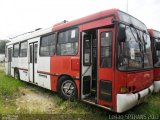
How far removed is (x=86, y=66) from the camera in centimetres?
628

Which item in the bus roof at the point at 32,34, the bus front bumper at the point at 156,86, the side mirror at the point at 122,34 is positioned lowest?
the bus front bumper at the point at 156,86

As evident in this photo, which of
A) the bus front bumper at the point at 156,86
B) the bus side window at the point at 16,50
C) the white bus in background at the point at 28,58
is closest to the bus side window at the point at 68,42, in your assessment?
the white bus in background at the point at 28,58

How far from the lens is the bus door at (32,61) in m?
9.09

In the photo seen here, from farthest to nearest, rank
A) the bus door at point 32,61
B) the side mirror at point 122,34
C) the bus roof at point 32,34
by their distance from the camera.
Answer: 1. the bus door at point 32,61
2. the bus roof at point 32,34
3. the side mirror at point 122,34

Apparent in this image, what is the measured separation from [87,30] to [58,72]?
201cm

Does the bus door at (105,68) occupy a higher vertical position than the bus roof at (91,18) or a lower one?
lower

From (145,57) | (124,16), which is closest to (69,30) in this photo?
(124,16)

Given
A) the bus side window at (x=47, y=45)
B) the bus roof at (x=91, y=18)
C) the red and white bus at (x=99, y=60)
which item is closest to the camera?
the red and white bus at (x=99, y=60)

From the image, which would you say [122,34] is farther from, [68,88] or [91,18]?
[68,88]

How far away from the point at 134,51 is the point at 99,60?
0.98 m

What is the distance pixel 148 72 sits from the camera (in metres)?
6.32

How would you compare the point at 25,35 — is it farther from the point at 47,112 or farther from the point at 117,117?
the point at 117,117

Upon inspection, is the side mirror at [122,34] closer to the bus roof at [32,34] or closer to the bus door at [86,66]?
the bus door at [86,66]

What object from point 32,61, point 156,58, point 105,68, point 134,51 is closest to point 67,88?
point 105,68
